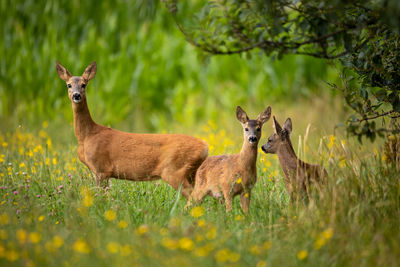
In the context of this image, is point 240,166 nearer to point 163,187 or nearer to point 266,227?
point 266,227

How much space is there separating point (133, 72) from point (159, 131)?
1468 mm

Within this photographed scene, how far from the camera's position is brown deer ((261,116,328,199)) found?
4.98 metres

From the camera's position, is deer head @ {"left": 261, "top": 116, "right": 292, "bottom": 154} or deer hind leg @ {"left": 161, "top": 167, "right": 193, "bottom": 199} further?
deer hind leg @ {"left": 161, "top": 167, "right": 193, "bottom": 199}

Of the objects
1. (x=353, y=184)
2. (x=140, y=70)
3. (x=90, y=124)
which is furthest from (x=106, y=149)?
(x=140, y=70)

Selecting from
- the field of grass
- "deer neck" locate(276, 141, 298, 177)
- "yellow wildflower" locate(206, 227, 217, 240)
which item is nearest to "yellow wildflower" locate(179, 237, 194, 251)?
the field of grass

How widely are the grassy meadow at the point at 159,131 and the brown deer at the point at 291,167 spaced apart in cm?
16

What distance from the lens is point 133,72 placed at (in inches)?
432

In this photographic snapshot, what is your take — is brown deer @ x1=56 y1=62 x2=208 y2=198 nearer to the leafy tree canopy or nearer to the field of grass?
the field of grass

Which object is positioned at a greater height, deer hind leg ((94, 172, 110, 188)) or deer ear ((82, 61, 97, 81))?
deer ear ((82, 61, 97, 81))

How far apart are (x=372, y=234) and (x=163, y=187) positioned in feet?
8.18

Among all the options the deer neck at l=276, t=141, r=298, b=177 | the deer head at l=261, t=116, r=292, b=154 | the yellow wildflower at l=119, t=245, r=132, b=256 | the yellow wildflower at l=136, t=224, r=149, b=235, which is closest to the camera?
the yellow wildflower at l=119, t=245, r=132, b=256

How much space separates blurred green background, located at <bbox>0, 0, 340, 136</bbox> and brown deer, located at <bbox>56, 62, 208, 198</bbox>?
459cm

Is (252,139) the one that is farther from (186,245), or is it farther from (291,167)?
(186,245)

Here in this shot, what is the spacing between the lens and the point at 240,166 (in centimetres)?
504
